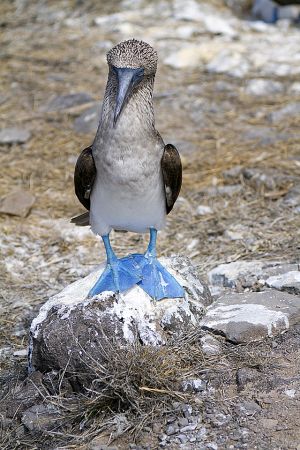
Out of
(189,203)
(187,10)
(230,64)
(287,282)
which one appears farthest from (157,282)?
(187,10)

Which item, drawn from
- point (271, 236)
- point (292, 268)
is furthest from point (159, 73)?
point (292, 268)

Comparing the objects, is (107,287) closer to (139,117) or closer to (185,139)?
(139,117)

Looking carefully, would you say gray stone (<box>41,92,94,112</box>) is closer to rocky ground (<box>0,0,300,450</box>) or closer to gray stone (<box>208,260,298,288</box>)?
rocky ground (<box>0,0,300,450</box>)

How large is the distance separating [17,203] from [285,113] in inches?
112

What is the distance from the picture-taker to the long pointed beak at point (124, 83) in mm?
3542

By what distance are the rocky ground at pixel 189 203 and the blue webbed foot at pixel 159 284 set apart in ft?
0.76

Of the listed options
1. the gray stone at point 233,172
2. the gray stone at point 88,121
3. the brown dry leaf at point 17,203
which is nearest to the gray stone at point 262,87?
the gray stone at point 88,121

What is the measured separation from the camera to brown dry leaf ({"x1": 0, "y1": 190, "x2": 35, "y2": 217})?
5.92 m

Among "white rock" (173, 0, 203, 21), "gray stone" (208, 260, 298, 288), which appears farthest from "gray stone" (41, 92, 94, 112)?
"gray stone" (208, 260, 298, 288)

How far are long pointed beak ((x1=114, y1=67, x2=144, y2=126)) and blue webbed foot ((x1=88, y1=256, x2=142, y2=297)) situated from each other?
87 centimetres

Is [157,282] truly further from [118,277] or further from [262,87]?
[262,87]

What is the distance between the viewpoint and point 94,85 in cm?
820

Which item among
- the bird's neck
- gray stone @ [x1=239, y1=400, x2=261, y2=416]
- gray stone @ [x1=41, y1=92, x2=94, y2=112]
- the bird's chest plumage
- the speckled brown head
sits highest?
the speckled brown head

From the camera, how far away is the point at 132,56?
359 centimetres
